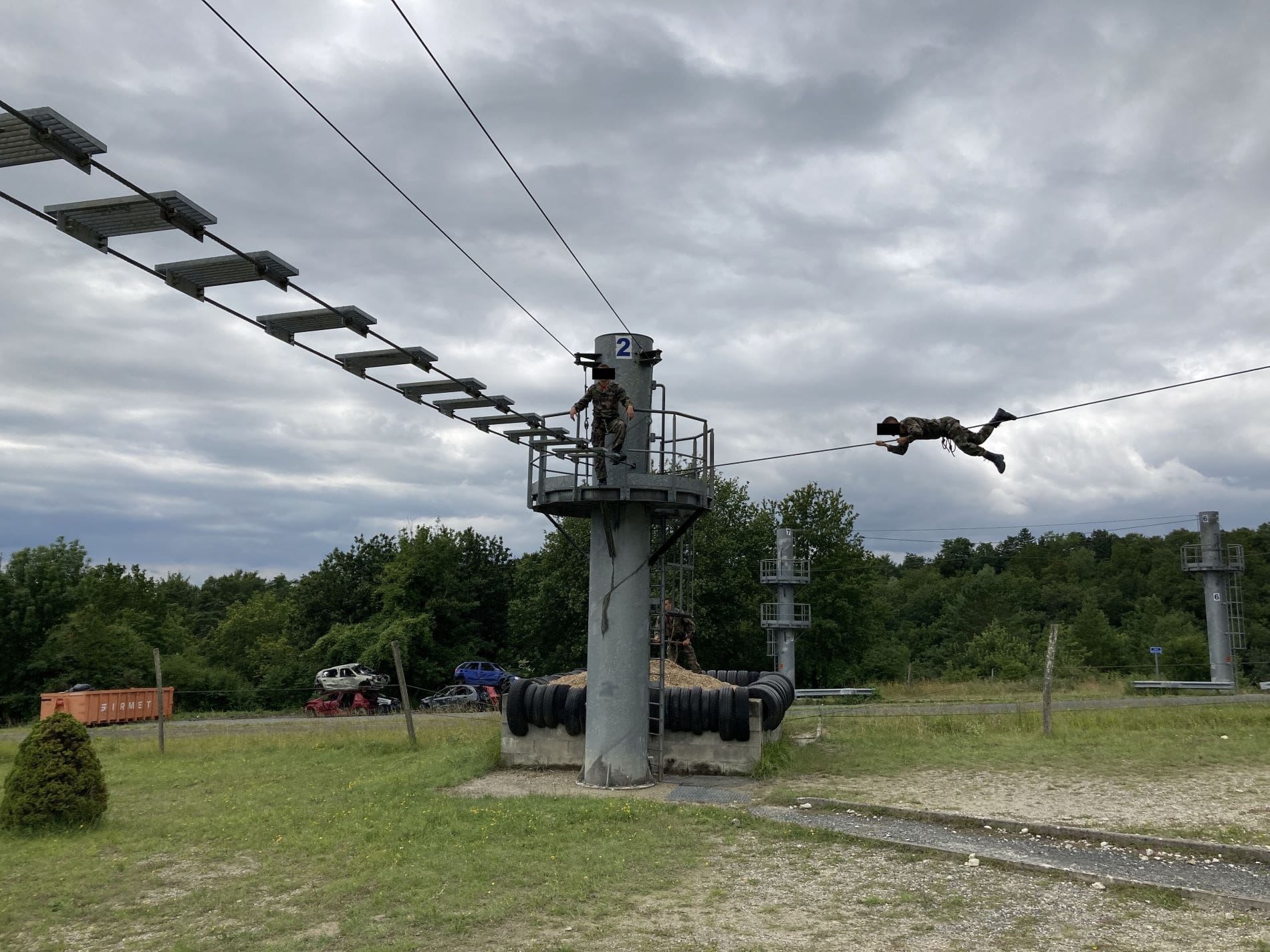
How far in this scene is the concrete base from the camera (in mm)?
15820

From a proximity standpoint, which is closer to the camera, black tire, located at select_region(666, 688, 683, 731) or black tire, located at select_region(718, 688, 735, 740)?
black tire, located at select_region(718, 688, 735, 740)

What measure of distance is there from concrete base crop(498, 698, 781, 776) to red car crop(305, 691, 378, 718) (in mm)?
21956

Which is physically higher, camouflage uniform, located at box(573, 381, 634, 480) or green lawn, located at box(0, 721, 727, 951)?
camouflage uniform, located at box(573, 381, 634, 480)

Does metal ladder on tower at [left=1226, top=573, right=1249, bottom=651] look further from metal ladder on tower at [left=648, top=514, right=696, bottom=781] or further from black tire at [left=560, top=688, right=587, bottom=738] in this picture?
black tire at [left=560, top=688, right=587, bottom=738]

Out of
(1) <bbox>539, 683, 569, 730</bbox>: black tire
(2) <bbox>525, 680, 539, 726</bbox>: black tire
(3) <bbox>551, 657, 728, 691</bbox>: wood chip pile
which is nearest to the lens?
(1) <bbox>539, 683, 569, 730</bbox>: black tire

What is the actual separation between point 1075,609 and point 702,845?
278 ft

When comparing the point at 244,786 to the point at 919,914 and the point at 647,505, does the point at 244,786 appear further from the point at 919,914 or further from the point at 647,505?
the point at 919,914

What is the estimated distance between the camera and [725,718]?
15.7 meters

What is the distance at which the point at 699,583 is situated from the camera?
47469mm

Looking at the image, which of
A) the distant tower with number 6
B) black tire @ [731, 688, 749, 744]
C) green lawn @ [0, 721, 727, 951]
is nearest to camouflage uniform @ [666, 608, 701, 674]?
black tire @ [731, 688, 749, 744]

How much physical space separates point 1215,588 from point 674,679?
31828 millimetres

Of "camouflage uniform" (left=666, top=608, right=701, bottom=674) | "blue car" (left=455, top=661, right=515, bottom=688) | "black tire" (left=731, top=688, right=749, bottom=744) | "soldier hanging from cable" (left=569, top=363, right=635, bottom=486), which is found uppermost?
"soldier hanging from cable" (left=569, top=363, right=635, bottom=486)

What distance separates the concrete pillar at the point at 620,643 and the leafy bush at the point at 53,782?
705 centimetres

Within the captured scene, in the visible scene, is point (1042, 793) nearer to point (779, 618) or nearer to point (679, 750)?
point (679, 750)
